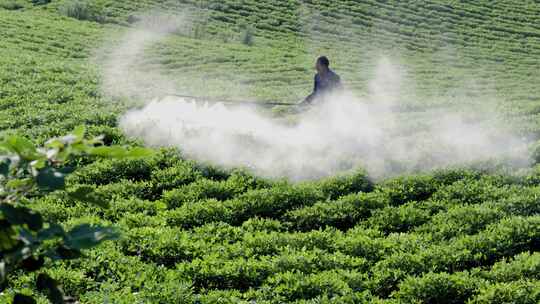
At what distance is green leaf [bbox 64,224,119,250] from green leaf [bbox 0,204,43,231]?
10cm

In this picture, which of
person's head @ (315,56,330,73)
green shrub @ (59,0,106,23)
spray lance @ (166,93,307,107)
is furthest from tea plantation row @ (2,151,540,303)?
green shrub @ (59,0,106,23)

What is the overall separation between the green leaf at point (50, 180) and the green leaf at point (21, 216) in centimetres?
10

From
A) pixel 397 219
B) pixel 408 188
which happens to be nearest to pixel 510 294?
pixel 397 219

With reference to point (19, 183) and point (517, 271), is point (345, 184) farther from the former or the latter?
point (19, 183)

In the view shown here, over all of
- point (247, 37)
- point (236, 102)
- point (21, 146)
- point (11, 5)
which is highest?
point (21, 146)

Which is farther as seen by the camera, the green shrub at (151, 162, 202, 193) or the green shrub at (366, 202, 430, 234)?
the green shrub at (151, 162, 202, 193)

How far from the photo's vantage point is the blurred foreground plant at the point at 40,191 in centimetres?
219

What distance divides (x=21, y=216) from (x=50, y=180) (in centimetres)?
14

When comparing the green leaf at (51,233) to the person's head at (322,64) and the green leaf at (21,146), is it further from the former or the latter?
Result: the person's head at (322,64)

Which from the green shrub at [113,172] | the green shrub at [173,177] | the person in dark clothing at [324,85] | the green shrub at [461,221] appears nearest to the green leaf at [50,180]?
the green shrub at [461,221]

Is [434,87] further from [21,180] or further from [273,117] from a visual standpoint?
[21,180]

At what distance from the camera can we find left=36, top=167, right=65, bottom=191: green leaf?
2.16m

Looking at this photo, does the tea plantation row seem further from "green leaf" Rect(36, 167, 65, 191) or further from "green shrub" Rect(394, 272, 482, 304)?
"green leaf" Rect(36, 167, 65, 191)

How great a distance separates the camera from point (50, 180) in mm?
2168
